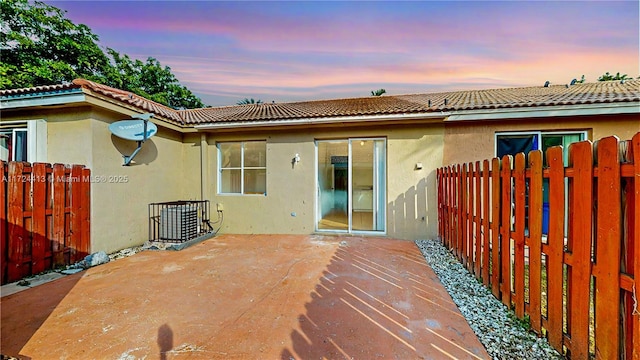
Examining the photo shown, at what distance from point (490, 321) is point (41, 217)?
768 centimetres

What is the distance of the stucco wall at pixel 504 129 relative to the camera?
6531 mm

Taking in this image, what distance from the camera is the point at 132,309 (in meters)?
3.53

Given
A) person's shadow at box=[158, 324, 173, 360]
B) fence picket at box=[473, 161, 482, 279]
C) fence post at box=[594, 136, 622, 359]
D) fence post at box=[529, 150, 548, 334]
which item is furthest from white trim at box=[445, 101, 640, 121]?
person's shadow at box=[158, 324, 173, 360]

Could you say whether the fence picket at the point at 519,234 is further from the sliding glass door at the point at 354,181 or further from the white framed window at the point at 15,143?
the white framed window at the point at 15,143

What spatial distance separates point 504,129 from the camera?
6965 millimetres

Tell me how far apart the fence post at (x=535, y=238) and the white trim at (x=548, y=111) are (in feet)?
14.6

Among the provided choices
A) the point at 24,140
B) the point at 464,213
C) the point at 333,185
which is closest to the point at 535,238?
the point at 464,213

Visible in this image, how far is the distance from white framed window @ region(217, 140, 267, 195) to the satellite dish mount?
2.35 meters

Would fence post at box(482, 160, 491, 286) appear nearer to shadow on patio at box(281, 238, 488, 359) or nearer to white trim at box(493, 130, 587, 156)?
shadow on patio at box(281, 238, 488, 359)

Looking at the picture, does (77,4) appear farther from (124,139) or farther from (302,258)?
(302,258)

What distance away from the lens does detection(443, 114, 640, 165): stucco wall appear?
653 centimetres

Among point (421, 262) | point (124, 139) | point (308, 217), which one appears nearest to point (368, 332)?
point (421, 262)

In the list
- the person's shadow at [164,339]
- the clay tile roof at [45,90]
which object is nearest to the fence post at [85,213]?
the clay tile roof at [45,90]

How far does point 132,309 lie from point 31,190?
346cm
